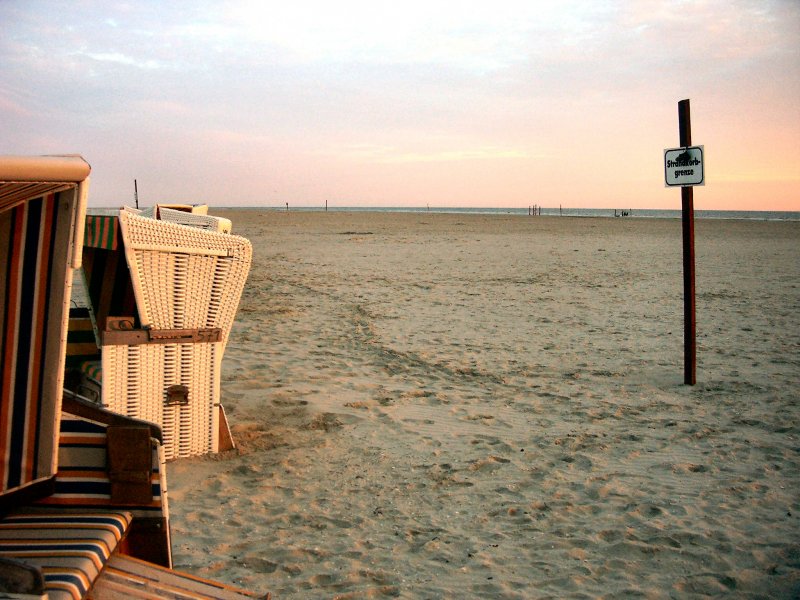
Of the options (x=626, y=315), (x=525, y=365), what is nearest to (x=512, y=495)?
(x=525, y=365)

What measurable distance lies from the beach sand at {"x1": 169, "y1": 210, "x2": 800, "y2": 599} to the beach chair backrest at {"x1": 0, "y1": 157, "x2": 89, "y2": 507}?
3.38ft

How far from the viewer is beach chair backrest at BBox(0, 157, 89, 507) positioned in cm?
207

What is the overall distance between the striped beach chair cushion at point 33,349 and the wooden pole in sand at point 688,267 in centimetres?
495

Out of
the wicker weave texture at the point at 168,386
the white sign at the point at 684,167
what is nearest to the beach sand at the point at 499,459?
the wicker weave texture at the point at 168,386

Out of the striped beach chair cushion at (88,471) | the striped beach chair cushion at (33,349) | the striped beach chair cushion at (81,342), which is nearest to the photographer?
the striped beach chair cushion at (33,349)

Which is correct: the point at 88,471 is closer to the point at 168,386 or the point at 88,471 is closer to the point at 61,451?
the point at 61,451

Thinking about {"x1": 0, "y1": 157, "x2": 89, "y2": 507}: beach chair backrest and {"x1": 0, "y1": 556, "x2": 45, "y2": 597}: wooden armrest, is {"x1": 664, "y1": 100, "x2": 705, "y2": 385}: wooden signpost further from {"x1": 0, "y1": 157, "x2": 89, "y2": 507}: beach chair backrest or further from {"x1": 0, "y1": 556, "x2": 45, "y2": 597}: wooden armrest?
{"x1": 0, "y1": 556, "x2": 45, "y2": 597}: wooden armrest

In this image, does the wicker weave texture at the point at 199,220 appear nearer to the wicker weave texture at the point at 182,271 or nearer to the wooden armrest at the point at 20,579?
the wicker weave texture at the point at 182,271

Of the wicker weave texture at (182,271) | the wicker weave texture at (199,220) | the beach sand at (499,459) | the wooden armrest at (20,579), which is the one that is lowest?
the beach sand at (499,459)

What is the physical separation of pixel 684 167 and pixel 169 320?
167 inches

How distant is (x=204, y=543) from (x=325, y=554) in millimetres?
567

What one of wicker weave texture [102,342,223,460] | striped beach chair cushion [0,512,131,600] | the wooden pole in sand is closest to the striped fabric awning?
wicker weave texture [102,342,223,460]

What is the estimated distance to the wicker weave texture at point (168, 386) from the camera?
145 inches

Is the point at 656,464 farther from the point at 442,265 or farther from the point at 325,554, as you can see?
the point at 442,265
